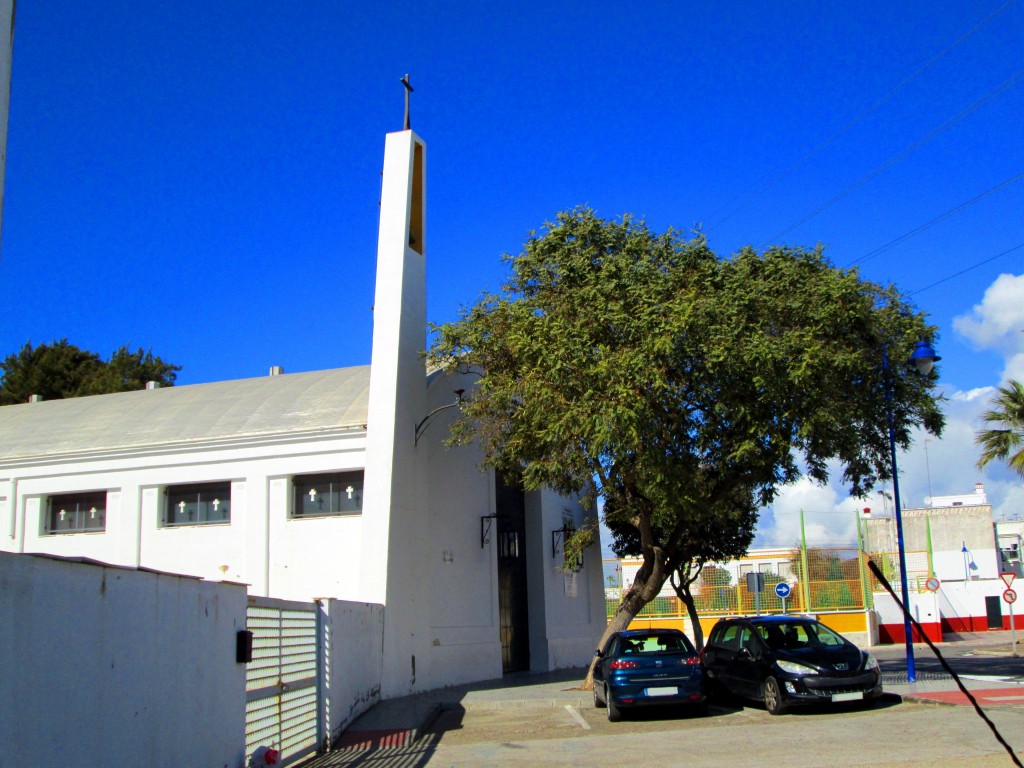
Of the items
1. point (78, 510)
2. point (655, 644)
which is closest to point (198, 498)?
point (78, 510)

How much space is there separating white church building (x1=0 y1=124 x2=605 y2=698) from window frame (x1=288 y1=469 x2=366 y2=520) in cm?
4

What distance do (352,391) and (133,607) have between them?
17.1 meters

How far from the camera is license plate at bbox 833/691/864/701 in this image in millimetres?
14981

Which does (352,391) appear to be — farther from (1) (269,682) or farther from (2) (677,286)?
(1) (269,682)

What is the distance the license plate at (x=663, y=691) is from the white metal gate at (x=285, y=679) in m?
5.46

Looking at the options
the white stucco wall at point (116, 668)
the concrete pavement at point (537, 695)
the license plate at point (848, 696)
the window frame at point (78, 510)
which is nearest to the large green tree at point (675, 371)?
the concrete pavement at point (537, 695)

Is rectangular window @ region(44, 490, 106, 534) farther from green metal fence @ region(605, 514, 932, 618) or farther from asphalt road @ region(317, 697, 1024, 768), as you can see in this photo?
green metal fence @ region(605, 514, 932, 618)

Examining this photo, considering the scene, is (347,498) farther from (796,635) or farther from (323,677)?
(796,635)

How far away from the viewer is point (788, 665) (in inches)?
603

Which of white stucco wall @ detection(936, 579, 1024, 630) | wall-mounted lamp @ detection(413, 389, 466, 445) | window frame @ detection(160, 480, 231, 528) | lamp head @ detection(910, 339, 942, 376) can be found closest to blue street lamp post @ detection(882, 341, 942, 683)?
lamp head @ detection(910, 339, 942, 376)

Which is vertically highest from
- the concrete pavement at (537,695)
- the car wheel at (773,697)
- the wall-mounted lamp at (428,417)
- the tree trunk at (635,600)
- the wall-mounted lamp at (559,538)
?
the wall-mounted lamp at (428,417)

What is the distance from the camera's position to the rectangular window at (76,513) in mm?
24906

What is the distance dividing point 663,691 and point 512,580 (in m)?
11.7

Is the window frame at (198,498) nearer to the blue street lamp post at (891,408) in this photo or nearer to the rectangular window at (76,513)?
the rectangular window at (76,513)
